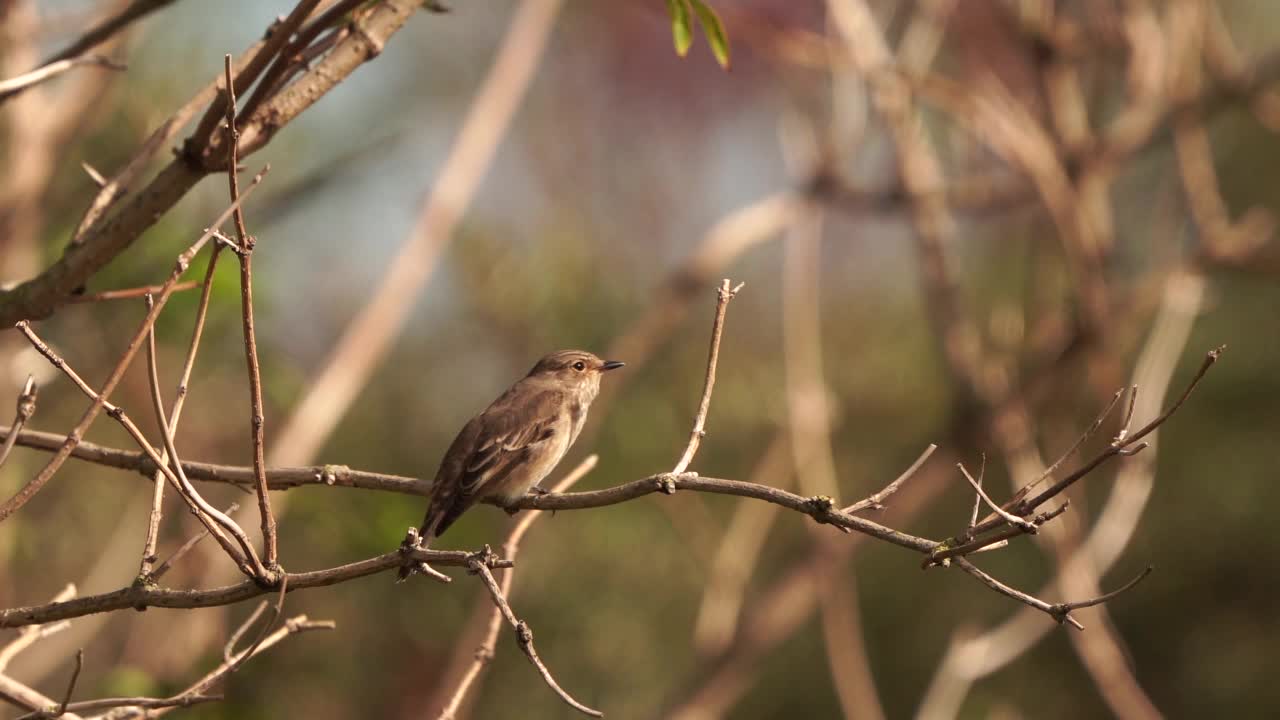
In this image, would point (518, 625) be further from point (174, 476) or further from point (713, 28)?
point (713, 28)

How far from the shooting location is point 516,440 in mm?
5293

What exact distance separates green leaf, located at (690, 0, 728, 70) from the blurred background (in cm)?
149

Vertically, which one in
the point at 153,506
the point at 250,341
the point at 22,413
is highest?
the point at 22,413

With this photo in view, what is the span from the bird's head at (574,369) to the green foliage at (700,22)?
298cm

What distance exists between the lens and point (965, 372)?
6.99 m

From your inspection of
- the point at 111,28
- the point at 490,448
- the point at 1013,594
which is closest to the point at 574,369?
the point at 490,448

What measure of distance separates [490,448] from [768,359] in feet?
20.4

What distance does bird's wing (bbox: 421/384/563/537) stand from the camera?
4863 millimetres

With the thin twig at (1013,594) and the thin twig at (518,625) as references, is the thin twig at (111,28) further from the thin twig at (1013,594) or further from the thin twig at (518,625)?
the thin twig at (1013,594)

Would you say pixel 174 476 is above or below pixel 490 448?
above

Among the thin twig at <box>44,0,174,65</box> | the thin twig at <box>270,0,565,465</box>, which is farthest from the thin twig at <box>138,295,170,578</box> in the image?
the thin twig at <box>270,0,565,465</box>

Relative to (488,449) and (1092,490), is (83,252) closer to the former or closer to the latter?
(488,449)

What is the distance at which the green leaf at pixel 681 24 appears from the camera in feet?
9.75

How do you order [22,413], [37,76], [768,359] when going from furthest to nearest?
[768,359], [37,76], [22,413]
